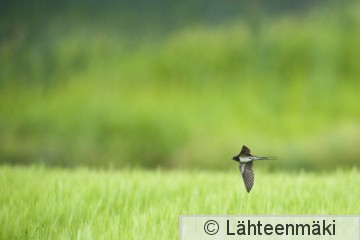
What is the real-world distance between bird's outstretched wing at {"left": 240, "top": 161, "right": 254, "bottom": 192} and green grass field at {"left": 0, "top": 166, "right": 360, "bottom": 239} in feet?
0.13

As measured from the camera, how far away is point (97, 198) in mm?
2359

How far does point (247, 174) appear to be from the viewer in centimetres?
244

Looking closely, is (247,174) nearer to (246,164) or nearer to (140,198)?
(246,164)

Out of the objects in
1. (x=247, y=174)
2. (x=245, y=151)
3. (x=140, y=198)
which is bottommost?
(x=140, y=198)

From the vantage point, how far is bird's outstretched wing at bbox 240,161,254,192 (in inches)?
94.4

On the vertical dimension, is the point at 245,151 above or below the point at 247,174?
above

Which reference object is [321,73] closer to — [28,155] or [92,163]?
[92,163]

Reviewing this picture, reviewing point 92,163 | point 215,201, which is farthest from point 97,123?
point 215,201

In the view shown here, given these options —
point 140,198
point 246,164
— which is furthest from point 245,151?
point 140,198

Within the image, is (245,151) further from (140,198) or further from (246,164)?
(140,198)

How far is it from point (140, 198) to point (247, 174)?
1.74ft

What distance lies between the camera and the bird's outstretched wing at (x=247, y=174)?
7.87 feet

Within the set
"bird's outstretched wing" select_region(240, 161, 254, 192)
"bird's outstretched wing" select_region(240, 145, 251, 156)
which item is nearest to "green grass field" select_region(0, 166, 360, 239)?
"bird's outstretched wing" select_region(240, 161, 254, 192)

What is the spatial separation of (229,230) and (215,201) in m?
0.21
